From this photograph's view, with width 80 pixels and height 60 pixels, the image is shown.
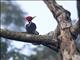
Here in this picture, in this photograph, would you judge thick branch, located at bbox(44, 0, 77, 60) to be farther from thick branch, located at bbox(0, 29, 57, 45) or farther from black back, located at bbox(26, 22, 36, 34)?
black back, located at bbox(26, 22, 36, 34)

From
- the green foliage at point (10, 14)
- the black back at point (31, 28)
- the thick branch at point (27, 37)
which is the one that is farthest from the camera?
the green foliage at point (10, 14)

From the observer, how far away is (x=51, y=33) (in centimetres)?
350

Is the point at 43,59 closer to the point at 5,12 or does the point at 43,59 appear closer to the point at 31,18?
the point at 5,12

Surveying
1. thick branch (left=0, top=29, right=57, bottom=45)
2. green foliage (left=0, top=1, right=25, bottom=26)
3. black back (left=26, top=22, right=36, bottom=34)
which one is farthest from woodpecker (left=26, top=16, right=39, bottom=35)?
green foliage (left=0, top=1, right=25, bottom=26)

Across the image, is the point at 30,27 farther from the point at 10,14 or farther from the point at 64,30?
the point at 10,14

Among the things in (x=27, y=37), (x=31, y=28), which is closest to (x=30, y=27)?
(x=31, y=28)

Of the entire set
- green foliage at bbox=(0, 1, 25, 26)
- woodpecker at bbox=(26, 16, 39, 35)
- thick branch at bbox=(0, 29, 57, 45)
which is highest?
thick branch at bbox=(0, 29, 57, 45)

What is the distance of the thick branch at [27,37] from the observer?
331 centimetres

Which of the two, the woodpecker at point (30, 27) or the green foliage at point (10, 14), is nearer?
the woodpecker at point (30, 27)

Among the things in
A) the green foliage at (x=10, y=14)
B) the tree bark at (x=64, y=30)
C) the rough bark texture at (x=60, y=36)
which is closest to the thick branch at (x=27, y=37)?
the rough bark texture at (x=60, y=36)

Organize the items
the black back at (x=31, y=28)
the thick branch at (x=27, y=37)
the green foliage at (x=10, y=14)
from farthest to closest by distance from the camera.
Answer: the green foliage at (x=10, y=14)
the black back at (x=31, y=28)
the thick branch at (x=27, y=37)

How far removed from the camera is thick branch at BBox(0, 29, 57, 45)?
3.31 m

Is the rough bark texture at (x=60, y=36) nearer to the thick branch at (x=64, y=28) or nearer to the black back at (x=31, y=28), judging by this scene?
the thick branch at (x=64, y=28)

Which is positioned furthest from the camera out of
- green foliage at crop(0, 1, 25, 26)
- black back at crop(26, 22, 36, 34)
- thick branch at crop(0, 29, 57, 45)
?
green foliage at crop(0, 1, 25, 26)
